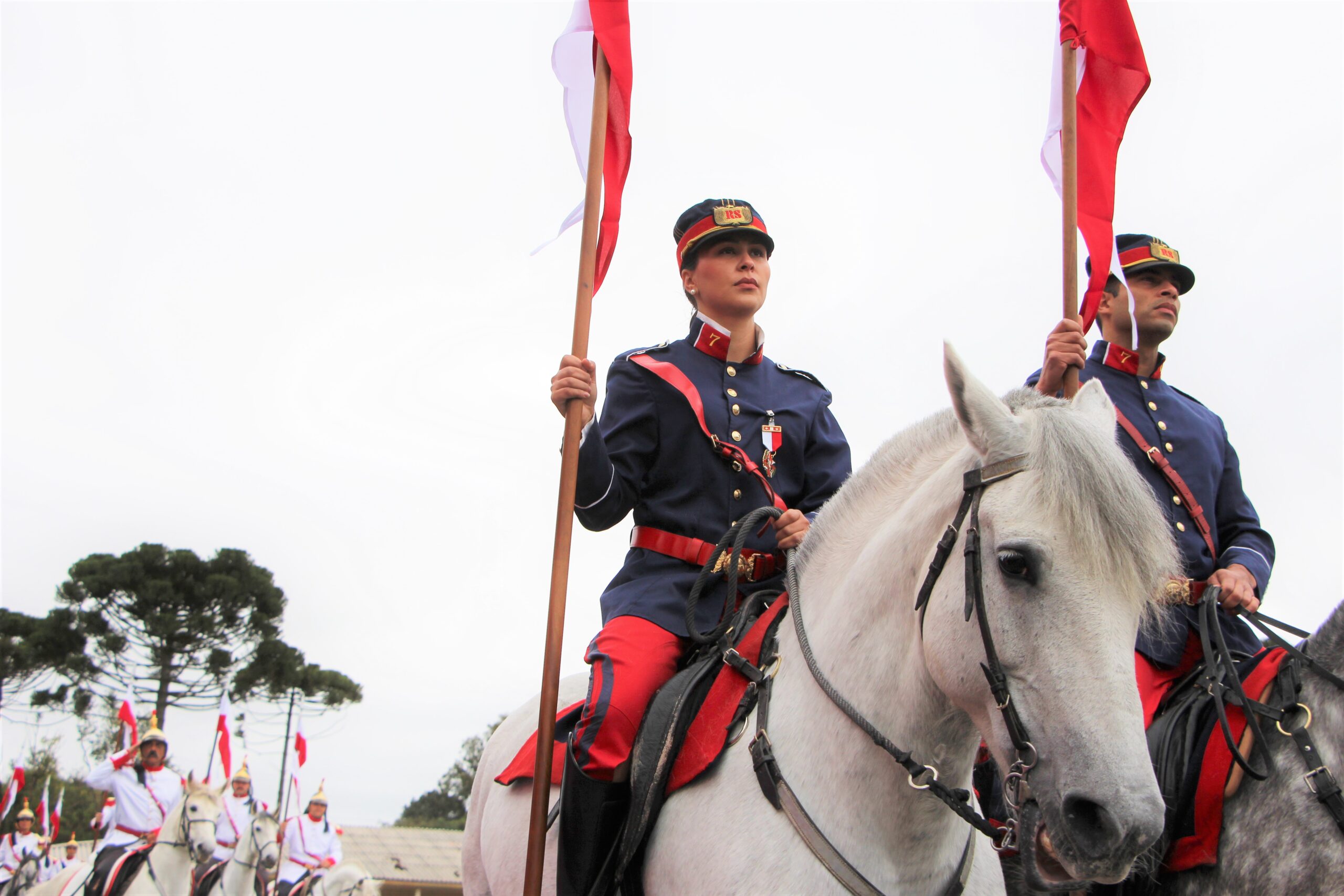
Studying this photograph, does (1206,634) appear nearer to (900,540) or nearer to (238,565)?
(900,540)

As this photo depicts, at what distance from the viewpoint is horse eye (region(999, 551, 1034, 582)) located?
2.80 metres

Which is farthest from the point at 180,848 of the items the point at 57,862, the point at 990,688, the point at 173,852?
the point at 57,862

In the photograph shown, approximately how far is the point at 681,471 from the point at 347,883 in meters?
14.3

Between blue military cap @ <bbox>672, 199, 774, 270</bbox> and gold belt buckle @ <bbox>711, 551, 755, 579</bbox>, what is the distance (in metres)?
1.45

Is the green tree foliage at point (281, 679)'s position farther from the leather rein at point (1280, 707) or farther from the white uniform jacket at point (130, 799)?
the leather rein at point (1280, 707)

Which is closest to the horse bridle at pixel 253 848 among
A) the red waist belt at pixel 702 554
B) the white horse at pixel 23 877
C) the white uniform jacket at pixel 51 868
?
the white uniform jacket at pixel 51 868

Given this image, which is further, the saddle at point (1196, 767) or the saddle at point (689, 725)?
the saddle at point (1196, 767)

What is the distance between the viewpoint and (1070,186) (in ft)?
15.6

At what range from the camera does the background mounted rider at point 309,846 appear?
20.3 meters

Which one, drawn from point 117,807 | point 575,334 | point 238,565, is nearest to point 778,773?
point 575,334

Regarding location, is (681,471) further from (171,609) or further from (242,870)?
(171,609)

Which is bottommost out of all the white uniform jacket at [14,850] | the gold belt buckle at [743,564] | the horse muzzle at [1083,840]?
the white uniform jacket at [14,850]

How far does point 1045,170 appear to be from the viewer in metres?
5.38

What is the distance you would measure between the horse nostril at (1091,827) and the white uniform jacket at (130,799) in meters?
17.3
